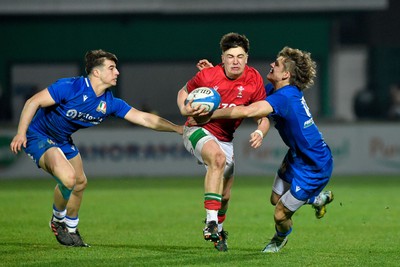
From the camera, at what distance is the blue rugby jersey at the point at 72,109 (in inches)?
488

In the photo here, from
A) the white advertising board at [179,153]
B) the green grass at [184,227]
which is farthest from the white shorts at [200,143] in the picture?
the white advertising board at [179,153]

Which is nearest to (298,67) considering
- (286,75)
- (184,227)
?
(286,75)

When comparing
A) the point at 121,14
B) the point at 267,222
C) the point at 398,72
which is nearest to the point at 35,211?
the point at 267,222

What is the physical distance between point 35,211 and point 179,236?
169 inches

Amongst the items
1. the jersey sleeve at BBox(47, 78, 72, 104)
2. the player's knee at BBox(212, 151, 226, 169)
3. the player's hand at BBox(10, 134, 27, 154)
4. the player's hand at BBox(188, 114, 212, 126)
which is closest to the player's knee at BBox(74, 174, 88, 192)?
the jersey sleeve at BBox(47, 78, 72, 104)

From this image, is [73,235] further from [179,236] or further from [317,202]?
[317,202]

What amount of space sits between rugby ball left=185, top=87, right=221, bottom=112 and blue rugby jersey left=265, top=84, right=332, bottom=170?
538mm

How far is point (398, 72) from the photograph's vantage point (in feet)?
124

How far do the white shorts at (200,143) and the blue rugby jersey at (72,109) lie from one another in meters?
0.99

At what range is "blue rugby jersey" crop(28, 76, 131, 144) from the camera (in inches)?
488

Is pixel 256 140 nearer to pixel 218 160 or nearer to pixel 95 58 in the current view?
pixel 218 160

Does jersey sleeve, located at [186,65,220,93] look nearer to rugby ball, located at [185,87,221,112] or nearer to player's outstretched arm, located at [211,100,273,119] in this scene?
rugby ball, located at [185,87,221,112]

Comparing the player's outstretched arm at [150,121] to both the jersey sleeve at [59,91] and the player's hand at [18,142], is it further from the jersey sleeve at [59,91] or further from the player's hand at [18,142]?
the player's hand at [18,142]

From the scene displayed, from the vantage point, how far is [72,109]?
40.8 ft
